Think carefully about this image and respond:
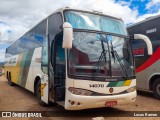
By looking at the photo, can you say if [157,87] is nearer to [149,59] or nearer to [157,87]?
[157,87]

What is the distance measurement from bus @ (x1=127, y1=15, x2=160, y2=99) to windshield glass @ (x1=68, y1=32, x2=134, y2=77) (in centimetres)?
333

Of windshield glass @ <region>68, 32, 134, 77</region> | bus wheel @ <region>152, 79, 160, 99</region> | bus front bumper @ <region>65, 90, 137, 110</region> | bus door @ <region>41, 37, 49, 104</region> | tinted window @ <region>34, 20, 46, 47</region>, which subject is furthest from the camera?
bus wheel @ <region>152, 79, 160, 99</region>

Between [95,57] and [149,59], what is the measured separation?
4749mm

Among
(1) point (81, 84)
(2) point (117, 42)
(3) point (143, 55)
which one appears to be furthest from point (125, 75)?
(3) point (143, 55)

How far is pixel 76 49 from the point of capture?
21.8 ft

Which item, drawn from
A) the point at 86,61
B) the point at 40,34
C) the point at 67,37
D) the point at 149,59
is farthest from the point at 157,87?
the point at 67,37

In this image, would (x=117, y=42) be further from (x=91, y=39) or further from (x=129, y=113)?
(x=129, y=113)

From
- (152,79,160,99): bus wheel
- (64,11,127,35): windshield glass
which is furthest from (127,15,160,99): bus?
(64,11,127,35): windshield glass

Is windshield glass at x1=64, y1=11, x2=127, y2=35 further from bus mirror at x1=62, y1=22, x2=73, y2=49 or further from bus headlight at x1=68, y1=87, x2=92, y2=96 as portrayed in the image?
bus headlight at x1=68, y1=87, x2=92, y2=96

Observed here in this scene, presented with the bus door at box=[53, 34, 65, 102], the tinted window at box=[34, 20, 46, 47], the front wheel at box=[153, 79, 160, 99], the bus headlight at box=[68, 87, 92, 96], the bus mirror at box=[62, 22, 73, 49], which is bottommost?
the front wheel at box=[153, 79, 160, 99]

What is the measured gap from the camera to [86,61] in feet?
21.6

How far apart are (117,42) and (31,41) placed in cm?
485

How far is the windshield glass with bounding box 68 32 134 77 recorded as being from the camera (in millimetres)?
6527

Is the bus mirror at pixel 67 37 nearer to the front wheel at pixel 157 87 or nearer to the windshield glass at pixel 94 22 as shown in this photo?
the windshield glass at pixel 94 22
